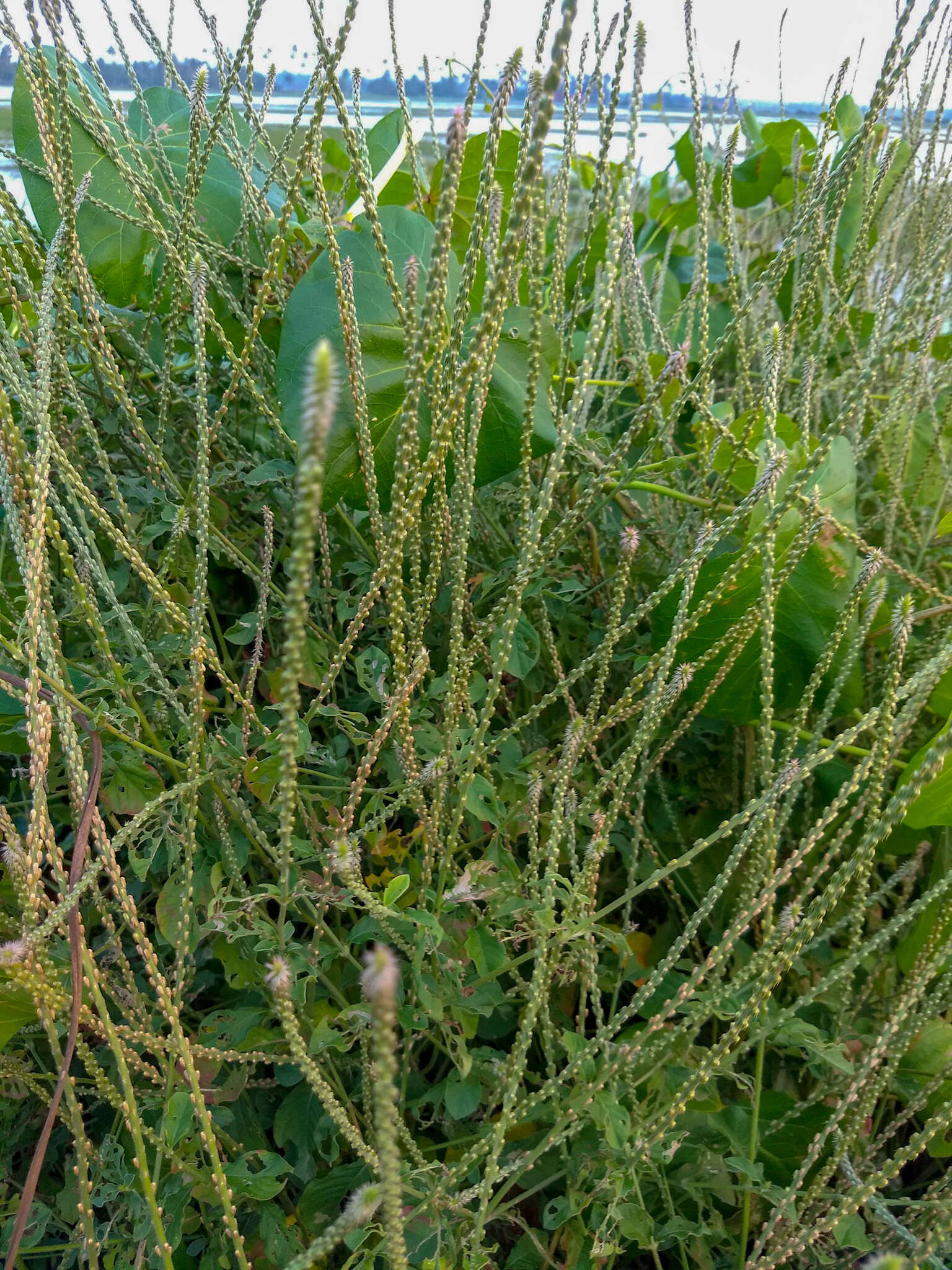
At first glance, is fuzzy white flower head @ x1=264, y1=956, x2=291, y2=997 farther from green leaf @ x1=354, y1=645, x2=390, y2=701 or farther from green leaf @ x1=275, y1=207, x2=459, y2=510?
green leaf @ x1=275, y1=207, x2=459, y2=510

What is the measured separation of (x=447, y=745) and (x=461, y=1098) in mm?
255

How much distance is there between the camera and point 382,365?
0.80 metres

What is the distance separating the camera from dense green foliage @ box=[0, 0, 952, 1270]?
53cm

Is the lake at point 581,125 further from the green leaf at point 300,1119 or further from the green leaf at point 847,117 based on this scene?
the green leaf at point 300,1119

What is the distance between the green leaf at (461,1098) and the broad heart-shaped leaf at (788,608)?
0.40 m

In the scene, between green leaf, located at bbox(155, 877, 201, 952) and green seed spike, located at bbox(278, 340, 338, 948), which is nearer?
green seed spike, located at bbox(278, 340, 338, 948)

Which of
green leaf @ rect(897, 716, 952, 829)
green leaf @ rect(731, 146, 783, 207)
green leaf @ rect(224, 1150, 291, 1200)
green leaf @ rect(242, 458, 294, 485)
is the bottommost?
green leaf @ rect(224, 1150, 291, 1200)

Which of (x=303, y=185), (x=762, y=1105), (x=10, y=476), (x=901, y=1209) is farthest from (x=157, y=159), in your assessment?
(x=901, y=1209)

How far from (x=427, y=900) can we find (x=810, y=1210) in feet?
1.30

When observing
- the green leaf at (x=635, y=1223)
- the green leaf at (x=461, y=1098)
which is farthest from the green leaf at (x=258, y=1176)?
the green leaf at (x=635, y=1223)

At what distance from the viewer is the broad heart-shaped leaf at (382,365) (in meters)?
0.75

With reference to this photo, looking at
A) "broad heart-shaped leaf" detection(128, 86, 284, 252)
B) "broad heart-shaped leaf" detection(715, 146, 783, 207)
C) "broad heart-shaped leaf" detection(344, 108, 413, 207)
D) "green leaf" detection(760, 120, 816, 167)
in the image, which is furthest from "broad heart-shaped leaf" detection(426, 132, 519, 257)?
"green leaf" detection(760, 120, 816, 167)

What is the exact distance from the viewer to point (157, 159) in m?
0.89

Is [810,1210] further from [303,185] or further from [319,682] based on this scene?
[303,185]
